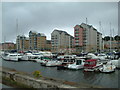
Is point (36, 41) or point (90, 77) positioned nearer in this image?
point (90, 77)

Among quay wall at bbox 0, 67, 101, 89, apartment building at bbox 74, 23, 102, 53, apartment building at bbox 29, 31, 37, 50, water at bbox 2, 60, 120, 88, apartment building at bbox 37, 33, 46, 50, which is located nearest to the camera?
quay wall at bbox 0, 67, 101, 89

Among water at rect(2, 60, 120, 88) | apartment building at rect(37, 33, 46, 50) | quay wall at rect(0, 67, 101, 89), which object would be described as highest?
apartment building at rect(37, 33, 46, 50)

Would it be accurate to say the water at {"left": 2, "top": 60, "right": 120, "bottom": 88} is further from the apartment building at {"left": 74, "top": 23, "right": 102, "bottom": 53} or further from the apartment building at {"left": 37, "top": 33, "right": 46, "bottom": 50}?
the apartment building at {"left": 37, "top": 33, "right": 46, "bottom": 50}

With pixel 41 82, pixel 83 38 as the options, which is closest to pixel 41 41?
pixel 83 38

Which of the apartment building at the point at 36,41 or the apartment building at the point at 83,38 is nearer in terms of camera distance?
the apartment building at the point at 83,38

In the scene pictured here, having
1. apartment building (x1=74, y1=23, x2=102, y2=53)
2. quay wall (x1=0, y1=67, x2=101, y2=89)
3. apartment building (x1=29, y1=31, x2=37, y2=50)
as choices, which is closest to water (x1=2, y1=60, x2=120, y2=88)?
quay wall (x1=0, y1=67, x2=101, y2=89)

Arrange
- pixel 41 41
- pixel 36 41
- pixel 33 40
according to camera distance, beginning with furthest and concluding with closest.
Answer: pixel 41 41
pixel 33 40
pixel 36 41

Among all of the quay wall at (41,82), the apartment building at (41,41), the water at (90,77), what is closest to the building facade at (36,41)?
the apartment building at (41,41)

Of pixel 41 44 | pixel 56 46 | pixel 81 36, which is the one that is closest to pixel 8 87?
pixel 81 36

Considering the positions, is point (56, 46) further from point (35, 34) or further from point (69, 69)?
point (69, 69)

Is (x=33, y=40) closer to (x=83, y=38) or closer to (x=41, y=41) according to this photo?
(x=41, y=41)

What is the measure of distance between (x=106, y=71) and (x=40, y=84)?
36.4 feet

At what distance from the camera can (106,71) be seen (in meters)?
17.6

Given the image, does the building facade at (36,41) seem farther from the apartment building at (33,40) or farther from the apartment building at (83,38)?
the apartment building at (83,38)
